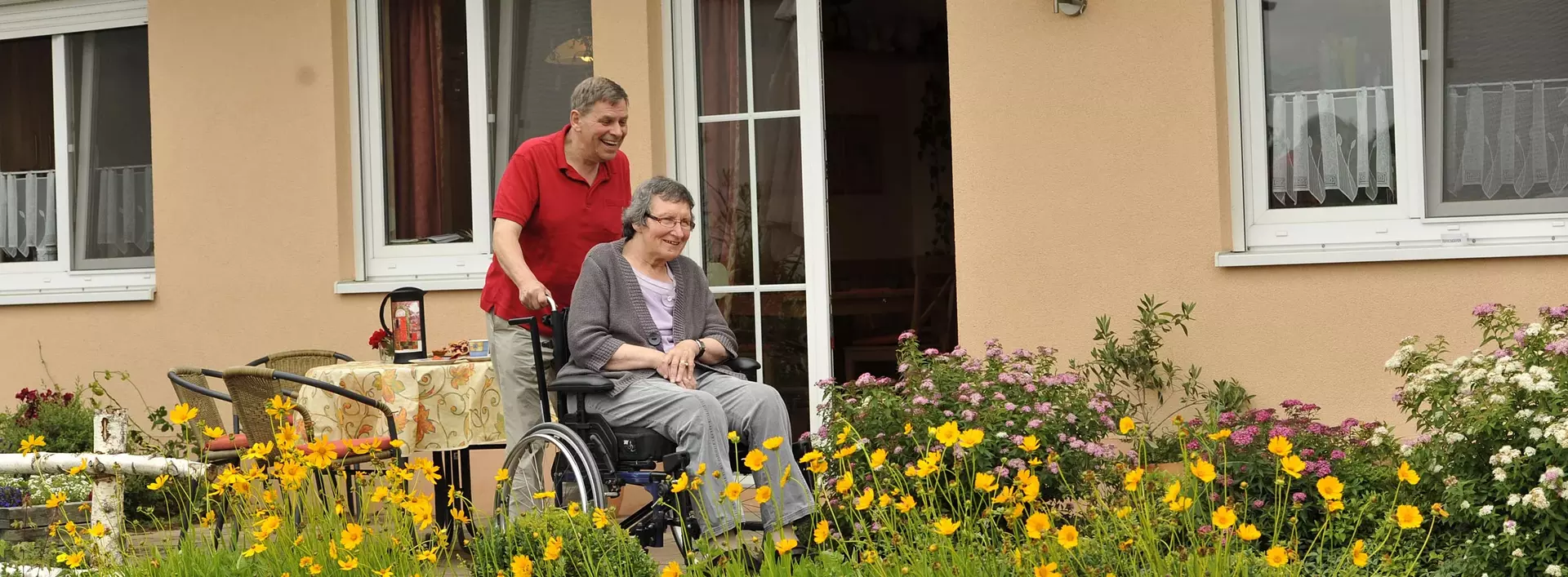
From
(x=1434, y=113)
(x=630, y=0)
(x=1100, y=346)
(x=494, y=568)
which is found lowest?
(x=494, y=568)

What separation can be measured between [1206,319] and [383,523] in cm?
309

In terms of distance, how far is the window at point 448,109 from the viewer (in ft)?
A: 20.6

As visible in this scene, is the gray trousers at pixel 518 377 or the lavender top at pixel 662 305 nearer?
the lavender top at pixel 662 305

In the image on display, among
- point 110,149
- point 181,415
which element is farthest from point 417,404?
point 110,149

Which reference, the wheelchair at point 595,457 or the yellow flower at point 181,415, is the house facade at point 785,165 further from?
the yellow flower at point 181,415

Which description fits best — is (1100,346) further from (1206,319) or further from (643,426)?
(643,426)

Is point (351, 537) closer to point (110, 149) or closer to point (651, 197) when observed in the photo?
point (651, 197)

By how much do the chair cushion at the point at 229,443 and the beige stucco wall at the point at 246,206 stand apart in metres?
1.37

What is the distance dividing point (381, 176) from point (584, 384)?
290cm

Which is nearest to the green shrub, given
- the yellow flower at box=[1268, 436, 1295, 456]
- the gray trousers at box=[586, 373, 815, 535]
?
the gray trousers at box=[586, 373, 815, 535]

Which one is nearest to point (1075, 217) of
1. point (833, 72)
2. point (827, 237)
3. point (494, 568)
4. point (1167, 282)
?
point (1167, 282)

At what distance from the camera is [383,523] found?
3.25 metres

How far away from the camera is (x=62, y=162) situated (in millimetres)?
7211

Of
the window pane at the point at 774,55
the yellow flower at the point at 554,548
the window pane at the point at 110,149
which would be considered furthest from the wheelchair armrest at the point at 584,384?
the window pane at the point at 110,149
